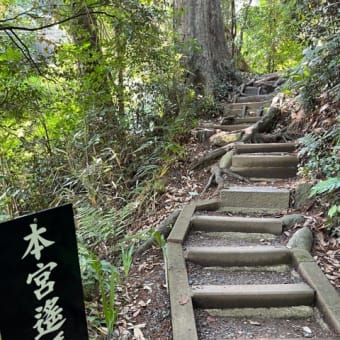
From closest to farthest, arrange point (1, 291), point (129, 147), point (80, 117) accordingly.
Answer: point (1, 291) < point (80, 117) < point (129, 147)

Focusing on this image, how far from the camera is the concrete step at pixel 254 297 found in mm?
2562

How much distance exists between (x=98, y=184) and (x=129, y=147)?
1008mm

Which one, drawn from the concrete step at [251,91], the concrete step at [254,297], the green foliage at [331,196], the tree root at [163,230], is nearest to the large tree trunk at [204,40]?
the concrete step at [251,91]

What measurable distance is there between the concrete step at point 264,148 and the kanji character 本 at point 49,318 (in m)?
4.01

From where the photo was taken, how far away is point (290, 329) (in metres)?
2.38

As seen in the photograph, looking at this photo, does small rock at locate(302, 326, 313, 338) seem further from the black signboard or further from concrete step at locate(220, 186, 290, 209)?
concrete step at locate(220, 186, 290, 209)

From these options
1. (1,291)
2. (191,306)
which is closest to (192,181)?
(191,306)

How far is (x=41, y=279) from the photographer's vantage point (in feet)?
4.62

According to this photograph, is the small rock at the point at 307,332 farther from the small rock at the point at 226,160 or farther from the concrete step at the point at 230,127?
the concrete step at the point at 230,127

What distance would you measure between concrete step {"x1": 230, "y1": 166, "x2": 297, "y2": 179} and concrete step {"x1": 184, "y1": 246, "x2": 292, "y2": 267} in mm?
1661

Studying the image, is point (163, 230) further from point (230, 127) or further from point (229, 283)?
point (230, 127)

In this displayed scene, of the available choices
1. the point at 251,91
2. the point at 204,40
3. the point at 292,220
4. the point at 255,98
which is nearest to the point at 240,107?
the point at 255,98

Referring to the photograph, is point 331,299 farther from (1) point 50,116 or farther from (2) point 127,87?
(2) point 127,87

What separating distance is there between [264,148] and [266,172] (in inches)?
21.7
